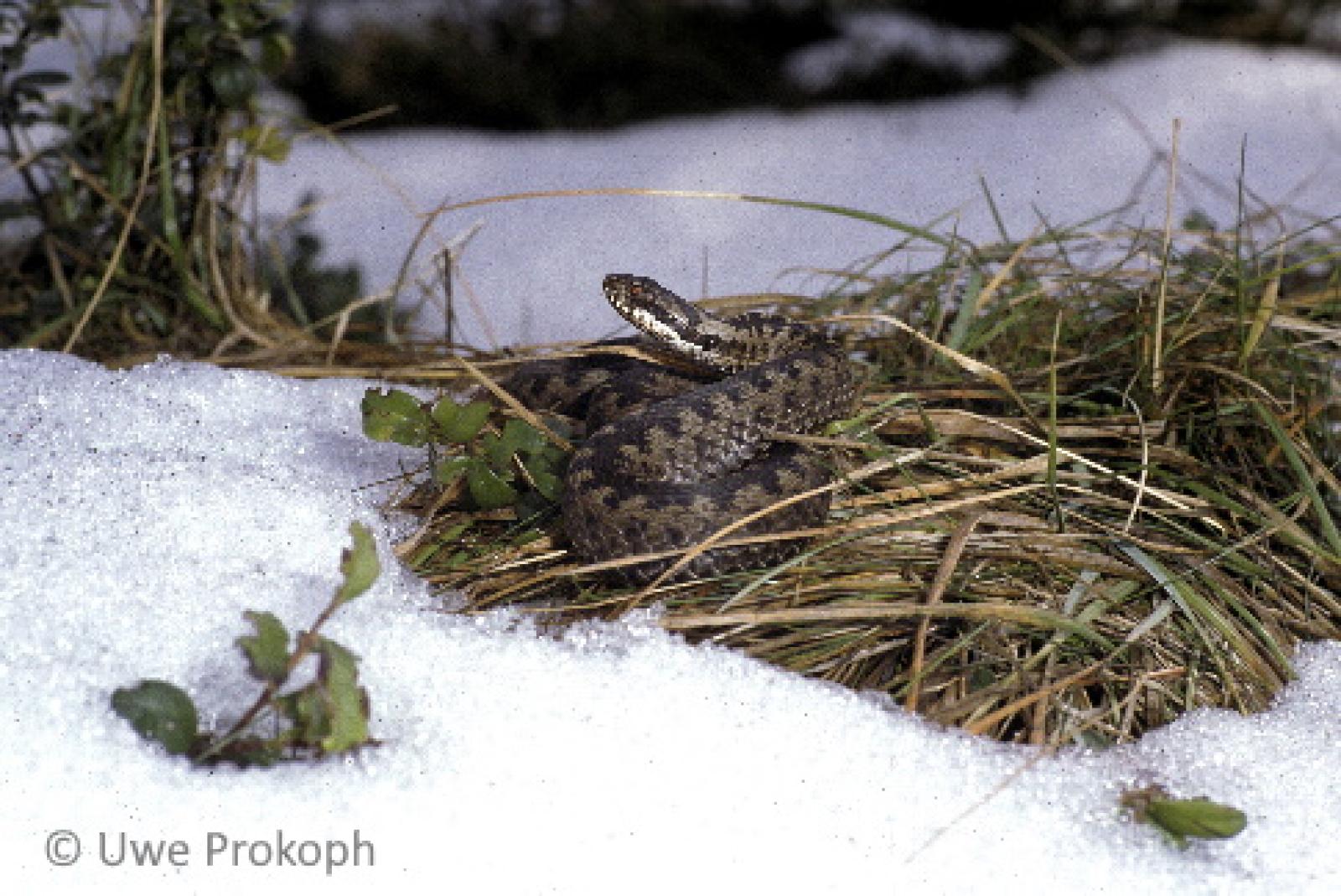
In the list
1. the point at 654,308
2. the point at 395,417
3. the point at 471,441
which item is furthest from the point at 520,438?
the point at 654,308

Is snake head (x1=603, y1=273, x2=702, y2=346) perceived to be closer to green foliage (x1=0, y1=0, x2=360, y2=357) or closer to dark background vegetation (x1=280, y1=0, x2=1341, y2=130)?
green foliage (x1=0, y1=0, x2=360, y2=357)

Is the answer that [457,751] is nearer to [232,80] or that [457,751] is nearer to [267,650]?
[267,650]

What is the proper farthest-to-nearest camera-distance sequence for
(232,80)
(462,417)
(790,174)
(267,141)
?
1. (790,174)
2. (267,141)
3. (232,80)
4. (462,417)

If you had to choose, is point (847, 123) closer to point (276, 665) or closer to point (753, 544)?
point (753, 544)

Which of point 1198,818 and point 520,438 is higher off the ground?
point 520,438

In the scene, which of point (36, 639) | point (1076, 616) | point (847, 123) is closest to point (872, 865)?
point (1076, 616)

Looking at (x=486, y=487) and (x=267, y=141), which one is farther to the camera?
(x=267, y=141)

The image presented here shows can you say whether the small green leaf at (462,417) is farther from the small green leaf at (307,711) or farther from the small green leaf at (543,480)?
the small green leaf at (307,711)
